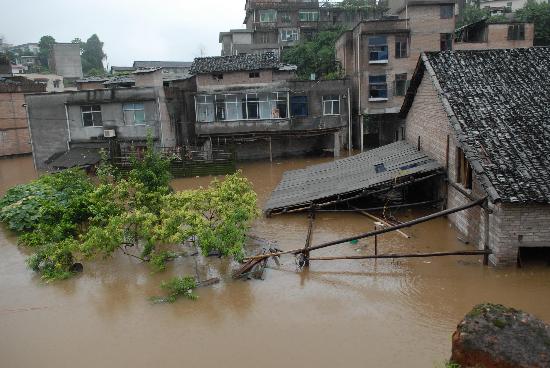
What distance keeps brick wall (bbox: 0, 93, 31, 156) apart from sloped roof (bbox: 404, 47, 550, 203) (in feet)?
103

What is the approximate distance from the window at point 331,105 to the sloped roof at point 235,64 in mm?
2732

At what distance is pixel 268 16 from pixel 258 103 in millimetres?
23404

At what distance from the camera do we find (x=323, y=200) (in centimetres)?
1603

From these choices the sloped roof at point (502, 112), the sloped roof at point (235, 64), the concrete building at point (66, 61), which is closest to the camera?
the sloped roof at point (502, 112)

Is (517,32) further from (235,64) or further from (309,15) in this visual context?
(309,15)

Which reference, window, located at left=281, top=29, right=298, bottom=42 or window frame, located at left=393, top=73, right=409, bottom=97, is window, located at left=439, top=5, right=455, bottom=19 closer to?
window frame, located at left=393, top=73, right=409, bottom=97

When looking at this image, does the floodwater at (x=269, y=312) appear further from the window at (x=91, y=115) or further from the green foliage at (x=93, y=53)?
the green foliage at (x=93, y=53)

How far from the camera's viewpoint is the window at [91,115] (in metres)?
27.8

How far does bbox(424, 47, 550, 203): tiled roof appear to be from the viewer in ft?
36.6

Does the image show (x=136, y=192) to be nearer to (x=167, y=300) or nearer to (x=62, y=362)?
(x=167, y=300)

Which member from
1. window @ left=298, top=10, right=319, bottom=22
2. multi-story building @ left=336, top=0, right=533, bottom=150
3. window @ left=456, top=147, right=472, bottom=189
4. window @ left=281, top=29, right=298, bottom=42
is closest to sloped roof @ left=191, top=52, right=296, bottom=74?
multi-story building @ left=336, top=0, right=533, bottom=150

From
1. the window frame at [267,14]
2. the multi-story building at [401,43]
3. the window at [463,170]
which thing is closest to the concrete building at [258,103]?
the multi-story building at [401,43]

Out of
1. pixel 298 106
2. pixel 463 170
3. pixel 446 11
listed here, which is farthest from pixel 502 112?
pixel 446 11

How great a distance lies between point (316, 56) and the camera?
127 ft
